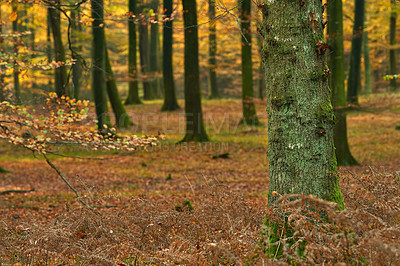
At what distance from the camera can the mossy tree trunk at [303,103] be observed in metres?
3.63

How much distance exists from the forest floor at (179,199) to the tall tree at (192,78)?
0.64 meters

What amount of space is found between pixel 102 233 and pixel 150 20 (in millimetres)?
3806

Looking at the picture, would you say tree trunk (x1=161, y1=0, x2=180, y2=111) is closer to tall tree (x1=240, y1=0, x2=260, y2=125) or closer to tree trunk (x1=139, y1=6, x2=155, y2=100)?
tall tree (x1=240, y1=0, x2=260, y2=125)

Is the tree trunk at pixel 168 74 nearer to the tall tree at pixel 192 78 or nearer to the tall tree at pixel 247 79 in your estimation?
the tall tree at pixel 247 79

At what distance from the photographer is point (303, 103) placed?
3639mm

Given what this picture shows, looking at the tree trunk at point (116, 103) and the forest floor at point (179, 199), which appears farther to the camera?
the tree trunk at point (116, 103)

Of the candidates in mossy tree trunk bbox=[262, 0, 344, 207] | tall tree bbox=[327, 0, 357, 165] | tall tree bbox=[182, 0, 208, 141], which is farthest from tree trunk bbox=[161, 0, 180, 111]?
mossy tree trunk bbox=[262, 0, 344, 207]

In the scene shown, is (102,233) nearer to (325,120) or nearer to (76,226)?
(76,226)

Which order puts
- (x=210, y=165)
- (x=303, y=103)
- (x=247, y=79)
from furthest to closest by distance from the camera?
(x=247, y=79), (x=210, y=165), (x=303, y=103)

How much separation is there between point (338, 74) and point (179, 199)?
606 cm

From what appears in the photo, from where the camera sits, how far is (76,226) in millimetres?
4762

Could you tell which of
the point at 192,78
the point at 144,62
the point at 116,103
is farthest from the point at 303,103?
the point at 144,62

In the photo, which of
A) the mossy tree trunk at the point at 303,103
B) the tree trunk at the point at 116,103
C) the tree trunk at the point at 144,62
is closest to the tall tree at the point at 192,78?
the tree trunk at the point at 116,103

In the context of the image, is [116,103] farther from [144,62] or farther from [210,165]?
[144,62]
